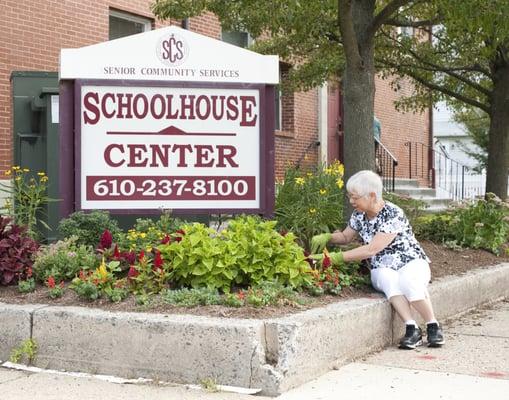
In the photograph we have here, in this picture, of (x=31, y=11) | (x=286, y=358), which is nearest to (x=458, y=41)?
(x=31, y=11)

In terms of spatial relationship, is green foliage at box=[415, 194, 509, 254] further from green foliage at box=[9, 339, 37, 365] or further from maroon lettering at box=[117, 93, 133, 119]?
green foliage at box=[9, 339, 37, 365]

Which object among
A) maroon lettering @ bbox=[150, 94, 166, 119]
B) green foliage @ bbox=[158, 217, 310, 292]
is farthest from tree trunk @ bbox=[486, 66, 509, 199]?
green foliage @ bbox=[158, 217, 310, 292]

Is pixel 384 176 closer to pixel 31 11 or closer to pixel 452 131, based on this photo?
pixel 31 11

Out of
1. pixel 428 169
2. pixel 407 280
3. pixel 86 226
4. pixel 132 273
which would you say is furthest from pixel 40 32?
pixel 428 169

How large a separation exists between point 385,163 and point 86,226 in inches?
510

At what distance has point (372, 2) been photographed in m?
7.65

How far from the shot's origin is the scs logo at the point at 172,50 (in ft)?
20.7

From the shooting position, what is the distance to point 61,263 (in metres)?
5.50

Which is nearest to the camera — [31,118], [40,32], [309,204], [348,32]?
[348,32]

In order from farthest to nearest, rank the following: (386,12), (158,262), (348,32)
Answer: (386,12)
(348,32)
(158,262)

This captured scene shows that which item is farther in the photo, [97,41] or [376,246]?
[97,41]

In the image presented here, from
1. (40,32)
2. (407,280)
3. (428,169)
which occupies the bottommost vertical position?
(407,280)

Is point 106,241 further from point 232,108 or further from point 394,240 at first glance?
point 394,240

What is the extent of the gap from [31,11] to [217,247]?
683 cm
